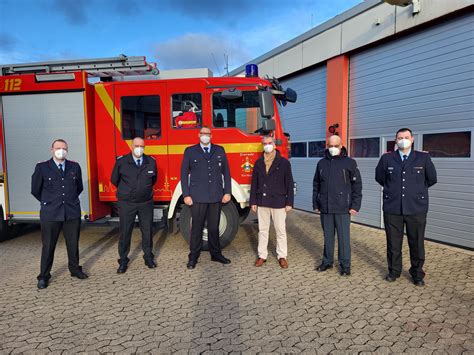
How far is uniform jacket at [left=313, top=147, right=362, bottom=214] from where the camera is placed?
4.21 meters

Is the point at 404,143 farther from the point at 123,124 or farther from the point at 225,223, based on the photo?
the point at 123,124

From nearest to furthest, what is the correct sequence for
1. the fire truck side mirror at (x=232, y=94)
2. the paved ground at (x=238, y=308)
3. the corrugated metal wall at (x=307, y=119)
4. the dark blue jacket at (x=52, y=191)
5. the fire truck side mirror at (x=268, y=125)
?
the paved ground at (x=238, y=308) < the dark blue jacket at (x=52, y=191) < the fire truck side mirror at (x=268, y=125) < the fire truck side mirror at (x=232, y=94) < the corrugated metal wall at (x=307, y=119)

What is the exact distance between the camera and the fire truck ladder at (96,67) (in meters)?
5.43

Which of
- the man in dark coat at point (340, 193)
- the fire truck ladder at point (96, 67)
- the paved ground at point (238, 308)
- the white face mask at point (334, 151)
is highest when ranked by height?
the fire truck ladder at point (96, 67)

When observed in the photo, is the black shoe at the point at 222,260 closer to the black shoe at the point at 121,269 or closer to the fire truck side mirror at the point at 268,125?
the black shoe at the point at 121,269

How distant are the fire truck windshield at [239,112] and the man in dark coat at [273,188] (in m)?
0.55

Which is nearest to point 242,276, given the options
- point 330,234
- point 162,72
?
point 330,234

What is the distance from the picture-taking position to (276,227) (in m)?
4.68

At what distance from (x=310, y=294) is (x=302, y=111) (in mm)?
6866

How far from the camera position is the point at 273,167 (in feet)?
14.8

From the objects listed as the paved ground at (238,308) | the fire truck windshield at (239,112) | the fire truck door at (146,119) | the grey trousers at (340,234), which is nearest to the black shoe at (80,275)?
the paved ground at (238,308)

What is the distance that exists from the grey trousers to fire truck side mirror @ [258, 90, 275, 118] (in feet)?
5.16

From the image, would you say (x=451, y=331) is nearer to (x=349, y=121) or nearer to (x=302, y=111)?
(x=349, y=121)

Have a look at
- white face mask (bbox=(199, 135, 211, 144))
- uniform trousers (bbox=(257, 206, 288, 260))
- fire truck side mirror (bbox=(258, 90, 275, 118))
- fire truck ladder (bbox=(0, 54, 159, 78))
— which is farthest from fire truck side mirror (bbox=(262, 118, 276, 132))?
fire truck ladder (bbox=(0, 54, 159, 78))
